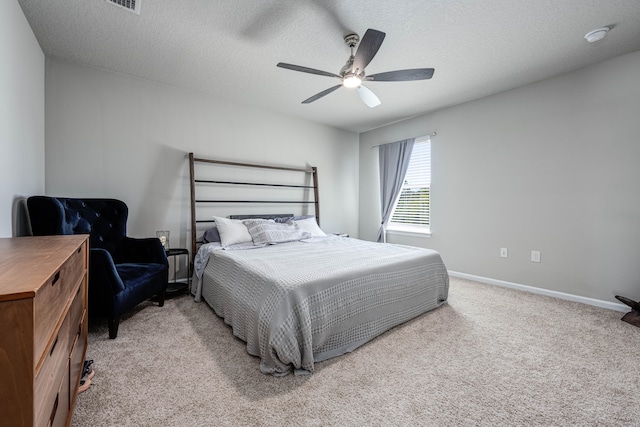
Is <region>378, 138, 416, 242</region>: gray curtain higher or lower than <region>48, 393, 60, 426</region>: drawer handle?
higher

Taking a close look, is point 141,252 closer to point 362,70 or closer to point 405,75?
point 362,70

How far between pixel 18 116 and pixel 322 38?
2.37m

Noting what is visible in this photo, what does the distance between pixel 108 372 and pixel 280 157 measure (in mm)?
3173

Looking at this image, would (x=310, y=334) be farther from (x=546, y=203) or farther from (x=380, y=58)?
(x=546, y=203)

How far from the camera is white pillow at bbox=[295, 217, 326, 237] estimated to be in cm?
373

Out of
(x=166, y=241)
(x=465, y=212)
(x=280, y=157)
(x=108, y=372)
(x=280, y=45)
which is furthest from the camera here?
(x=280, y=157)

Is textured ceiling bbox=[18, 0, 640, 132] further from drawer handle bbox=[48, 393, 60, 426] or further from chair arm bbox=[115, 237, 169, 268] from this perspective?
drawer handle bbox=[48, 393, 60, 426]

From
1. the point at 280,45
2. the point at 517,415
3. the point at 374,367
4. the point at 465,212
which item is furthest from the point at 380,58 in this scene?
the point at 517,415

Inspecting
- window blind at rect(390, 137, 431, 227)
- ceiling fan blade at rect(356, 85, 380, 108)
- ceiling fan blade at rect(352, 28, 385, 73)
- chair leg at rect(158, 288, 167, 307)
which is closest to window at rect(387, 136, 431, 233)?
window blind at rect(390, 137, 431, 227)

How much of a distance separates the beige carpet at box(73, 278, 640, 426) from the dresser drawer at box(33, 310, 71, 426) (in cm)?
51

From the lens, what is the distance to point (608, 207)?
267 centimetres

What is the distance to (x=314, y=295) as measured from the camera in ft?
5.82

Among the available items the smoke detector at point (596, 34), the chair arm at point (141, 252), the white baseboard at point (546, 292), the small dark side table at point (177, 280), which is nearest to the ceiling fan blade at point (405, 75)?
the smoke detector at point (596, 34)

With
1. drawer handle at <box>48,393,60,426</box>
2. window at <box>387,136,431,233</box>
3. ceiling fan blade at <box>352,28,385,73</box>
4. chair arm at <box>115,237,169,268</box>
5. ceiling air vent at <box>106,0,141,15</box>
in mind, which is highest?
ceiling air vent at <box>106,0,141,15</box>
